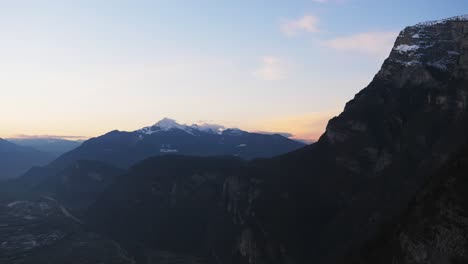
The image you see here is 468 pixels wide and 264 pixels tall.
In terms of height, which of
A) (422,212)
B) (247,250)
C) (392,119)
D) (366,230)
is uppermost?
(392,119)

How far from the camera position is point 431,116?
182 m

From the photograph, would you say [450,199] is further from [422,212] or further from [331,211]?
[331,211]

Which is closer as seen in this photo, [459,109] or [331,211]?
[459,109]

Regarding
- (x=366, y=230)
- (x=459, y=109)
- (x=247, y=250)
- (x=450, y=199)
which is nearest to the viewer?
(x=450, y=199)

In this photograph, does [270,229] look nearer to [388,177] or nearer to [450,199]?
[388,177]

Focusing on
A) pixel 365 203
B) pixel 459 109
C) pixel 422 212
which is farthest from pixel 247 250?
pixel 422 212

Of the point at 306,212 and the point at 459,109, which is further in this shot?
the point at 306,212

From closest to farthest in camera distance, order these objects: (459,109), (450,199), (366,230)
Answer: (450,199) → (366,230) → (459,109)

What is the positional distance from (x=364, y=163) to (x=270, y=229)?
41.1 m

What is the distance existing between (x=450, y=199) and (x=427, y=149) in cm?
8722

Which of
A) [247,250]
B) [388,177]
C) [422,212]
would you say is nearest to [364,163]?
[388,177]

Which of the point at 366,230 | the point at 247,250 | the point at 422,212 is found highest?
the point at 422,212

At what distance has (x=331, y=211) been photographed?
632 ft

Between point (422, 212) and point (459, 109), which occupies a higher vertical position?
point (459, 109)
